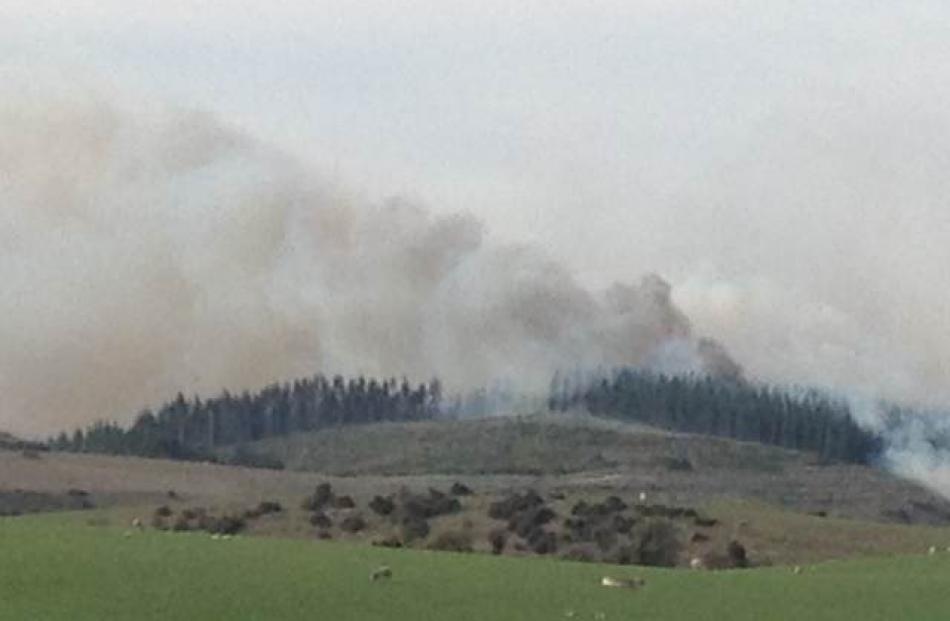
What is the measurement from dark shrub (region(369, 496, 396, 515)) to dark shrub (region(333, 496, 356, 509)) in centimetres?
59

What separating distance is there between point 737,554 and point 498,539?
6637 millimetres

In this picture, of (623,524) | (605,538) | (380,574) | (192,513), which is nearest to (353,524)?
(605,538)

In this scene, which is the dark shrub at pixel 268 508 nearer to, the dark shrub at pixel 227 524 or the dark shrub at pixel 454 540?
the dark shrub at pixel 227 524

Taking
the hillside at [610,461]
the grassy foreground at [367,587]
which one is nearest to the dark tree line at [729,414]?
the hillside at [610,461]

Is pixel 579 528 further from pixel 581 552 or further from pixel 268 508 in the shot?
pixel 268 508

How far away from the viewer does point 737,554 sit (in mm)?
51719

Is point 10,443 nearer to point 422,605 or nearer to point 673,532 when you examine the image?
point 673,532

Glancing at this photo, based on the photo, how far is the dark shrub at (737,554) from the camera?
49500 millimetres

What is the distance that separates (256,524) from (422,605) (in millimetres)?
41526

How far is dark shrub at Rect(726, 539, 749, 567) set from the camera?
4950cm

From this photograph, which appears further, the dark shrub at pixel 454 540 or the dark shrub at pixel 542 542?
the dark shrub at pixel 542 542

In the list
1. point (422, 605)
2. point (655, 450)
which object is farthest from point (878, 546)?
point (655, 450)

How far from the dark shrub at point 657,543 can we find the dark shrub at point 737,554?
116 centimetres

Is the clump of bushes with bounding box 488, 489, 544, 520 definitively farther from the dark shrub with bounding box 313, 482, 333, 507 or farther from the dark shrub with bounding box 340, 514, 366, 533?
the dark shrub with bounding box 313, 482, 333, 507
